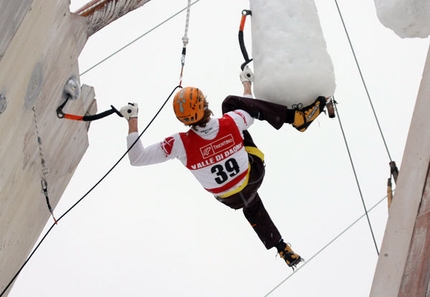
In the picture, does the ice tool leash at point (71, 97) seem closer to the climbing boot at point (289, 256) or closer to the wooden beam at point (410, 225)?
the climbing boot at point (289, 256)

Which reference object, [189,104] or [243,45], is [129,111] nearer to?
[189,104]

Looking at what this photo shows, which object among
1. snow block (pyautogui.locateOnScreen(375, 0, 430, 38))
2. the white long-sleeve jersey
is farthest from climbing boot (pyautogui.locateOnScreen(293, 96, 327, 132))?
snow block (pyautogui.locateOnScreen(375, 0, 430, 38))

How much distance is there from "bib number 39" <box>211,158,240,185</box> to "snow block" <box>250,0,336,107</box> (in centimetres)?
39

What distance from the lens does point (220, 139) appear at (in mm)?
4961

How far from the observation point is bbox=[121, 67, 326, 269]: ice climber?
4.83 meters

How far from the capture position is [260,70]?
5059 millimetres

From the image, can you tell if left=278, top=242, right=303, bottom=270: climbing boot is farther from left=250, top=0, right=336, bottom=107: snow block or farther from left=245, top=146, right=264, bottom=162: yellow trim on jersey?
left=250, top=0, right=336, bottom=107: snow block

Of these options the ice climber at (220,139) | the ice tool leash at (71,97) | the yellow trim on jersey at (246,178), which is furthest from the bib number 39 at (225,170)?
the ice tool leash at (71,97)

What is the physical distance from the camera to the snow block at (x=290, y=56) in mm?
4945

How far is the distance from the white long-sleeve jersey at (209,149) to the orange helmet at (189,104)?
14cm

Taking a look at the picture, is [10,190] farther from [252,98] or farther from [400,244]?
[400,244]

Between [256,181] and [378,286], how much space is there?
5.37 feet

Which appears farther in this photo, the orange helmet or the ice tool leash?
the ice tool leash

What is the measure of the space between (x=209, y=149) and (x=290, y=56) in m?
0.65
